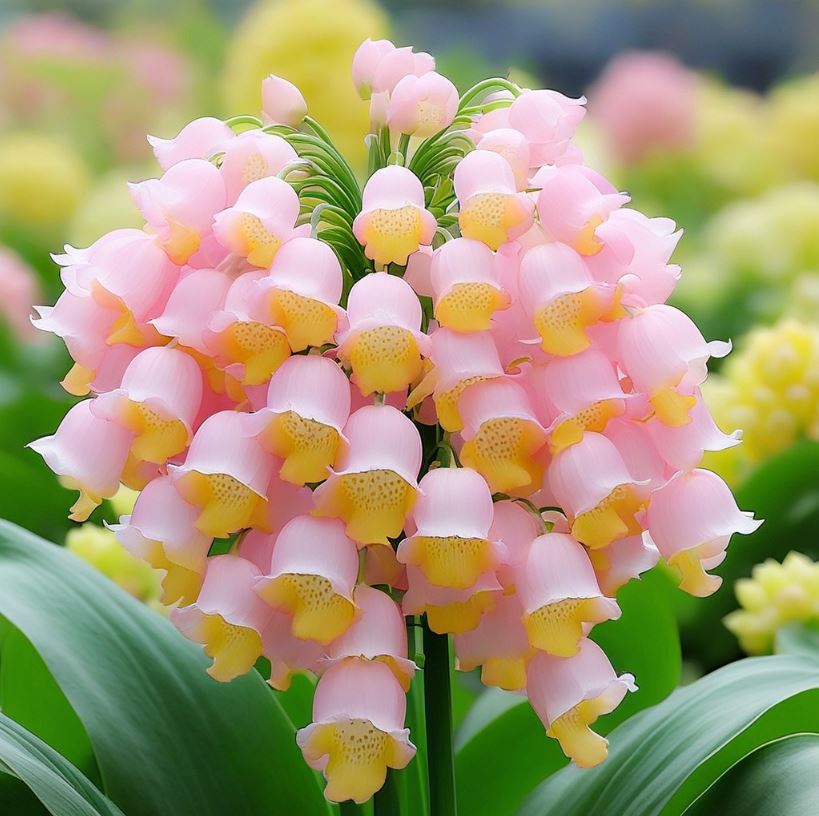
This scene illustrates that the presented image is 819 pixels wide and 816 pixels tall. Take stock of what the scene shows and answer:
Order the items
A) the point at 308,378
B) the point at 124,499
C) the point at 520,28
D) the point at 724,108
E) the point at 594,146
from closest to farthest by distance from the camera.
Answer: the point at 308,378 → the point at 124,499 → the point at 594,146 → the point at 724,108 → the point at 520,28

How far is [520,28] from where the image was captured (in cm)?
281

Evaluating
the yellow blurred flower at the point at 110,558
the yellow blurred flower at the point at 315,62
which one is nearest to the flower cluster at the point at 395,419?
the yellow blurred flower at the point at 110,558

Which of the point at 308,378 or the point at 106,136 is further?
the point at 106,136

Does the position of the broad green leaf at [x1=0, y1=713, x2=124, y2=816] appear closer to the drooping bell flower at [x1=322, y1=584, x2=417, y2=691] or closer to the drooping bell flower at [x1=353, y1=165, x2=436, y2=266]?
the drooping bell flower at [x1=322, y1=584, x2=417, y2=691]

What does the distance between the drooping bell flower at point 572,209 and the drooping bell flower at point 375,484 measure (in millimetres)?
81

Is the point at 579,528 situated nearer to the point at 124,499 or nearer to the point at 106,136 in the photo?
the point at 124,499

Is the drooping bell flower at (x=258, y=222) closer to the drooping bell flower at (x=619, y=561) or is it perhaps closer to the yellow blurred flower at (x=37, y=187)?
the drooping bell flower at (x=619, y=561)

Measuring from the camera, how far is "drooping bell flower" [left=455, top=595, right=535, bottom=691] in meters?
0.44

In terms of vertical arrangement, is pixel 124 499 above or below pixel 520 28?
below

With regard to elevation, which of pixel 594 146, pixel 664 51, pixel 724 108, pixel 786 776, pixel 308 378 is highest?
pixel 664 51

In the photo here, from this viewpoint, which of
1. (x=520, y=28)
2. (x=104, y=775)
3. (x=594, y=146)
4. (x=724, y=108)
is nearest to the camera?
(x=104, y=775)

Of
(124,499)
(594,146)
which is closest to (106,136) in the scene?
(594,146)

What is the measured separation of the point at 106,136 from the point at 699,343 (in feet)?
6.36

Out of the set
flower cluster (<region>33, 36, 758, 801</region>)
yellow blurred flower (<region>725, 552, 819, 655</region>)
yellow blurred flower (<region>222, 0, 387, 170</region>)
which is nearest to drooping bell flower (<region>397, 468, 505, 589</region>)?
flower cluster (<region>33, 36, 758, 801</region>)
